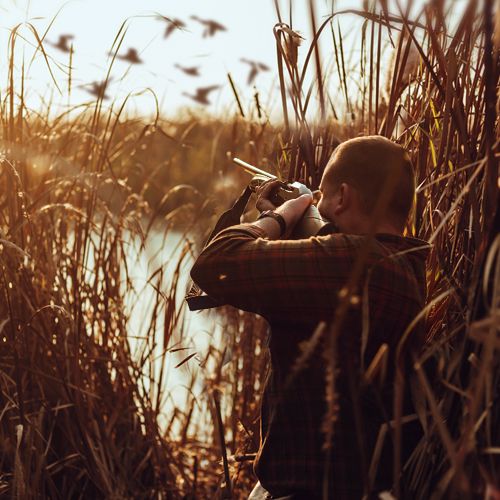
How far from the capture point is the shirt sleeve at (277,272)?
1.56 metres

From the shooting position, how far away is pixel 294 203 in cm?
175

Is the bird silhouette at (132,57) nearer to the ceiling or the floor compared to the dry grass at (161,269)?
nearer to the ceiling

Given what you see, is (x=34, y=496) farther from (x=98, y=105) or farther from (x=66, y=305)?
(x=98, y=105)

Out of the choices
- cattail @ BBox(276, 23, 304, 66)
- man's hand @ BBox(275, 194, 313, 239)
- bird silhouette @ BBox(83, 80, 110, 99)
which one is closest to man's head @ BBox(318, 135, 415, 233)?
man's hand @ BBox(275, 194, 313, 239)

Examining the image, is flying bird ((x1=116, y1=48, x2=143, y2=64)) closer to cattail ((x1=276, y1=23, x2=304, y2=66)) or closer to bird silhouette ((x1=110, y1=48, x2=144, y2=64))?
bird silhouette ((x1=110, y1=48, x2=144, y2=64))

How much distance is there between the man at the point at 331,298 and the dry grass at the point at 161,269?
78 mm

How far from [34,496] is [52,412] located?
0.39 m

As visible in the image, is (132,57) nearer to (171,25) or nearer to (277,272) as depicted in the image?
(171,25)

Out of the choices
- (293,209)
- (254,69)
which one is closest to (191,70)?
→ (254,69)

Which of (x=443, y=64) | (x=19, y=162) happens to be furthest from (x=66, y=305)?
(x=443, y=64)

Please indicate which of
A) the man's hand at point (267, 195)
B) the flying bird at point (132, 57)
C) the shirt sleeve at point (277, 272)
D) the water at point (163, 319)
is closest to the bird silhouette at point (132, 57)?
the flying bird at point (132, 57)

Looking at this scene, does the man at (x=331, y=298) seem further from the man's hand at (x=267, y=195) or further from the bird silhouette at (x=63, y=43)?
the bird silhouette at (x=63, y=43)

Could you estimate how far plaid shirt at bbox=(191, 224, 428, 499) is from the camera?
1556 millimetres

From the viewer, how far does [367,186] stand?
5.34 feet
